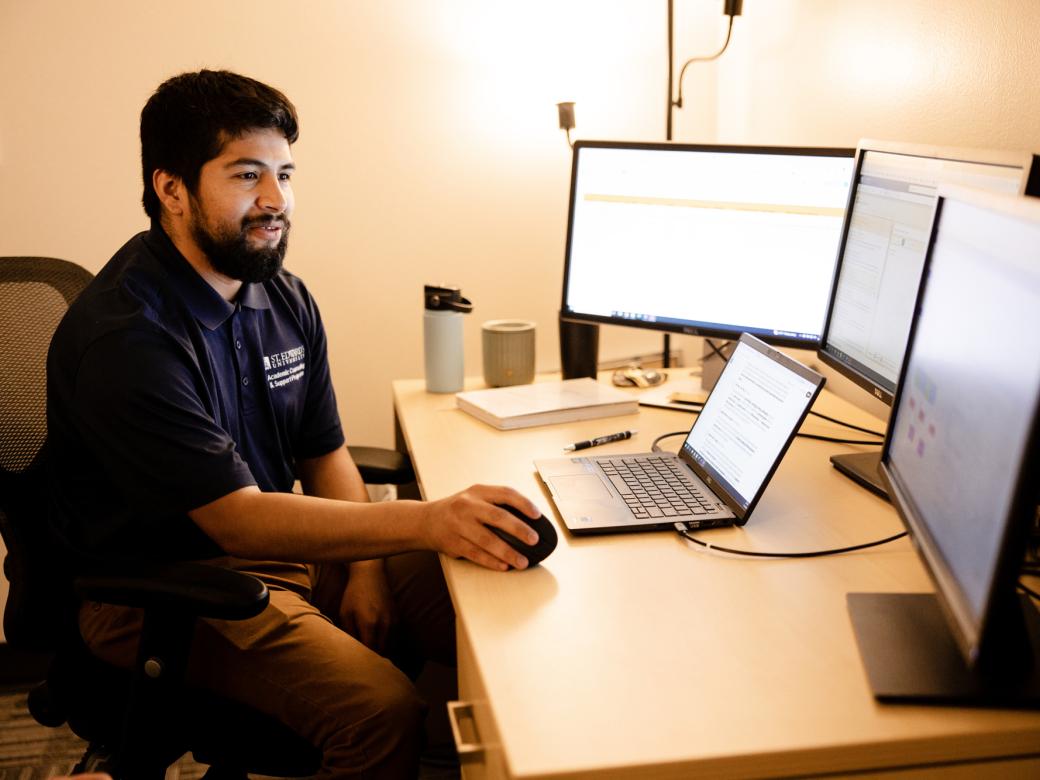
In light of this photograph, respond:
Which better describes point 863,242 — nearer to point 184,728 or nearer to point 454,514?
point 454,514

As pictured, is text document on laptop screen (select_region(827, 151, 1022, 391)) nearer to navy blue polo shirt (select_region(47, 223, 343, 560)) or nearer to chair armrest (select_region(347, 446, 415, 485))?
chair armrest (select_region(347, 446, 415, 485))

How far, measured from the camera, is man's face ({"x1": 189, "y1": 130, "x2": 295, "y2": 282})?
4.67ft

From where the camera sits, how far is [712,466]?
1.28m

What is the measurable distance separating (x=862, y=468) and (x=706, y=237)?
51 centimetres

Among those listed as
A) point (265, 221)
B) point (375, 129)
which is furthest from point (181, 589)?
point (375, 129)

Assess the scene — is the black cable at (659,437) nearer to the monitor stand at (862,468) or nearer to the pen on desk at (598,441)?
the pen on desk at (598,441)

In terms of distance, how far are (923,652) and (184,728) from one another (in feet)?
2.82

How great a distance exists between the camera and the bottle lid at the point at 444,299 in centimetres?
183

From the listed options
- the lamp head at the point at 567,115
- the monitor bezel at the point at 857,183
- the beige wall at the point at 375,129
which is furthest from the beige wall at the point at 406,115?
the monitor bezel at the point at 857,183

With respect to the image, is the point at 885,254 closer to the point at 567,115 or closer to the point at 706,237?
the point at 706,237

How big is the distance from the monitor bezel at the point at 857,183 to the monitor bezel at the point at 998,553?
11 cm

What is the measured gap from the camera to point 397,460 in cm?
167

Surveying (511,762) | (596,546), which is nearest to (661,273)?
(596,546)

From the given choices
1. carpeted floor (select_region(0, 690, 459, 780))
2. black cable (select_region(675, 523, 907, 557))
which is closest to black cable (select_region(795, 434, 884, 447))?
black cable (select_region(675, 523, 907, 557))
